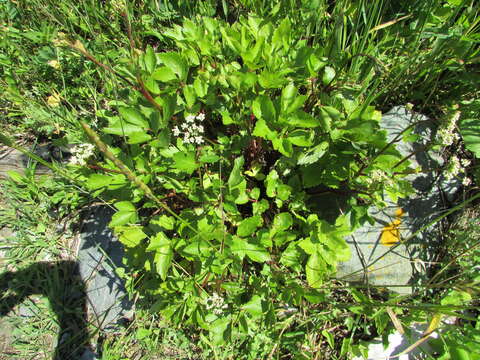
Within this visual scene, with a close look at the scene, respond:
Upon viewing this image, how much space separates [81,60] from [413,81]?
8.52 ft

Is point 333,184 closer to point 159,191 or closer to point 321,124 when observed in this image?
point 321,124

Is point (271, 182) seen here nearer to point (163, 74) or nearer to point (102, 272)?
Answer: point (163, 74)

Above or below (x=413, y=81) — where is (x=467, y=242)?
below

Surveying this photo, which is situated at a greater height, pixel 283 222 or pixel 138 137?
pixel 138 137

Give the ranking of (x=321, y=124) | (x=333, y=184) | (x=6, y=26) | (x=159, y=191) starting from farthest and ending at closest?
1. (x=6, y=26)
2. (x=159, y=191)
3. (x=333, y=184)
4. (x=321, y=124)

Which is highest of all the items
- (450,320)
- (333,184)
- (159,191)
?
(333,184)

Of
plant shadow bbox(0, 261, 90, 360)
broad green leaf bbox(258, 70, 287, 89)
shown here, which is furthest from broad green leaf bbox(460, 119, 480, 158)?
plant shadow bbox(0, 261, 90, 360)

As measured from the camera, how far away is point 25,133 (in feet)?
9.36

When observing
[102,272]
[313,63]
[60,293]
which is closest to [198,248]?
[313,63]

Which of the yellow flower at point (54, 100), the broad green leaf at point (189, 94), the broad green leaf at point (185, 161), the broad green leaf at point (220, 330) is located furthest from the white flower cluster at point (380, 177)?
the yellow flower at point (54, 100)

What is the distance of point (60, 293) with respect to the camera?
244 cm

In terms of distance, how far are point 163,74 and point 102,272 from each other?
1599 mm

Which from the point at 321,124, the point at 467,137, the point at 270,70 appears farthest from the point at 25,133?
the point at 467,137

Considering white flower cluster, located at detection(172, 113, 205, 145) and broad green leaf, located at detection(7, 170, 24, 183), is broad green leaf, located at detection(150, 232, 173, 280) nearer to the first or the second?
white flower cluster, located at detection(172, 113, 205, 145)
